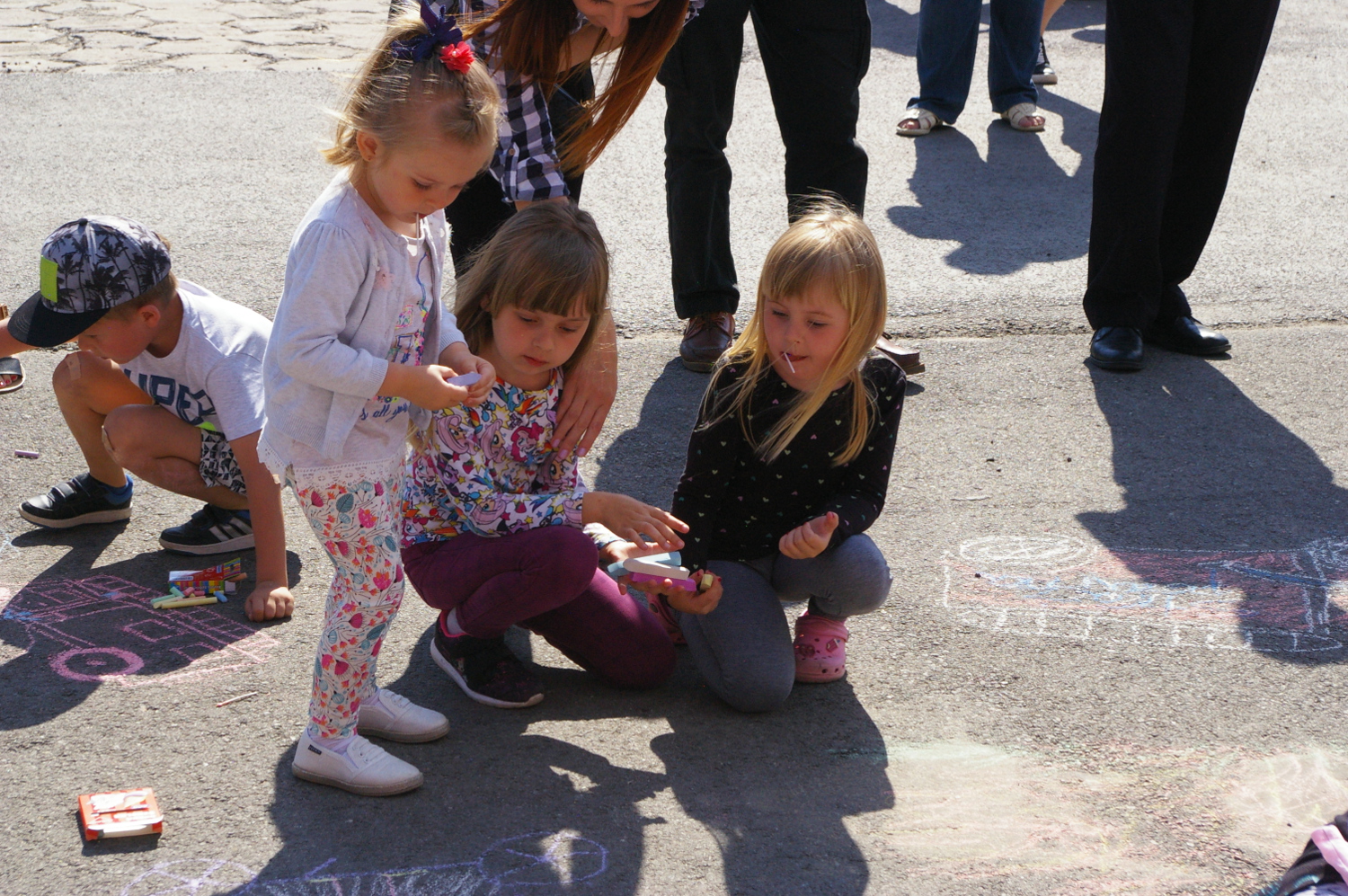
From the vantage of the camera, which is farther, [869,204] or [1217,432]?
[869,204]

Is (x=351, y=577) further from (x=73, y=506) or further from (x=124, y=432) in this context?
(x=73, y=506)

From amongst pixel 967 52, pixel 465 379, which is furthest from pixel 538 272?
pixel 967 52

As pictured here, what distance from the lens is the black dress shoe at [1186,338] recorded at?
4020 mm

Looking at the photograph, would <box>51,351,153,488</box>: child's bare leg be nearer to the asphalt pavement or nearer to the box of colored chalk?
the asphalt pavement

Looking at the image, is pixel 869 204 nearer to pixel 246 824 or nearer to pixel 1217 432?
pixel 1217 432

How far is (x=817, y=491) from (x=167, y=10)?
793cm

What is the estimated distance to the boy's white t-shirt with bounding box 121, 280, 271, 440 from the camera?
2762 mm

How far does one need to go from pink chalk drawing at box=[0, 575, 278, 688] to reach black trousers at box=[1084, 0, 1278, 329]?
2776 millimetres

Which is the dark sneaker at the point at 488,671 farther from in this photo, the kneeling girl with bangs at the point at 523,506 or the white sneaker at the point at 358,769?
the white sneaker at the point at 358,769

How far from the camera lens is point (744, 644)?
2410mm

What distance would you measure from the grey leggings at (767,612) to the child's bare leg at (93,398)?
1.47 metres

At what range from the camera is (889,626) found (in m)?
2.72

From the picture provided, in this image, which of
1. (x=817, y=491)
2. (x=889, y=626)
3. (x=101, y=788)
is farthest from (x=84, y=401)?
(x=889, y=626)

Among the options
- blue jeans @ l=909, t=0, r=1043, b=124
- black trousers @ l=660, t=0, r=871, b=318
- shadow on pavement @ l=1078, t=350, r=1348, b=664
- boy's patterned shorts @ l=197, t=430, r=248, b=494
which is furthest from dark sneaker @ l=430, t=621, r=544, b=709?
blue jeans @ l=909, t=0, r=1043, b=124
